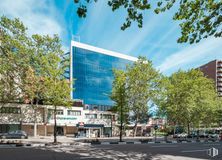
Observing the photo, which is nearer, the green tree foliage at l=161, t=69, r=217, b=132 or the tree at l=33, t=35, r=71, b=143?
the tree at l=33, t=35, r=71, b=143

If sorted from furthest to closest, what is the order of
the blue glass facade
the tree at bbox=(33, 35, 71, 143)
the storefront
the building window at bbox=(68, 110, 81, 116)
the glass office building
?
1. the blue glass facade
2. the glass office building
3. the building window at bbox=(68, 110, 81, 116)
4. the storefront
5. the tree at bbox=(33, 35, 71, 143)

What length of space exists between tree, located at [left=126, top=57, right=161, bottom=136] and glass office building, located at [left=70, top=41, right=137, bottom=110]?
3314cm

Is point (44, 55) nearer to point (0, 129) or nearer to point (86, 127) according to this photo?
point (0, 129)

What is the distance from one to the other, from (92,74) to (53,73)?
5600 cm

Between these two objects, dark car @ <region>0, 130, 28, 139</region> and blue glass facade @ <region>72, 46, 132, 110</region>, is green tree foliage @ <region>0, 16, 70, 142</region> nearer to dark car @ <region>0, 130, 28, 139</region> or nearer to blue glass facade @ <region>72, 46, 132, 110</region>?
dark car @ <region>0, 130, 28, 139</region>

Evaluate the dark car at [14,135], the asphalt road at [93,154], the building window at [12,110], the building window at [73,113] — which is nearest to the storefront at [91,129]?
the building window at [73,113]

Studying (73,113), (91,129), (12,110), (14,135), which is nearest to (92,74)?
(91,129)

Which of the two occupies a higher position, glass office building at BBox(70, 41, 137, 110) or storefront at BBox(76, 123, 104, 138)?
glass office building at BBox(70, 41, 137, 110)

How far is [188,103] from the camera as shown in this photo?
52.3 m

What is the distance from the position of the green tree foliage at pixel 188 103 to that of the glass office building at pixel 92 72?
3802 cm

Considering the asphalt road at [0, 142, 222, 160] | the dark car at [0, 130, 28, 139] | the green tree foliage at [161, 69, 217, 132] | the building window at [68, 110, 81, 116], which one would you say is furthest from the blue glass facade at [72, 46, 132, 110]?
the asphalt road at [0, 142, 222, 160]

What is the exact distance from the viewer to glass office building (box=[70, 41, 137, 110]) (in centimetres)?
8919

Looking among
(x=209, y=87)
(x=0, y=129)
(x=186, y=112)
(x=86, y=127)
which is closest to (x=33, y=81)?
(x=0, y=129)

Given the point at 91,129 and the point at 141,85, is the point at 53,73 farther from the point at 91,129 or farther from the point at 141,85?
the point at 91,129
